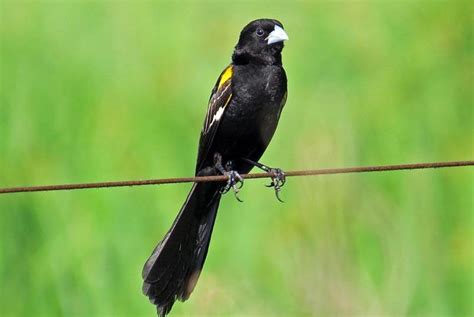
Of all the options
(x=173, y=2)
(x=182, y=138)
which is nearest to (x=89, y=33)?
(x=173, y=2)

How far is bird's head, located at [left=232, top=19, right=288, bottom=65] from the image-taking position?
21.3ft

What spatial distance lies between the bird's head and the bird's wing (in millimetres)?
160

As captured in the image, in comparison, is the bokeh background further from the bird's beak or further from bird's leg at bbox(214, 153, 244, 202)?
the bird's beak

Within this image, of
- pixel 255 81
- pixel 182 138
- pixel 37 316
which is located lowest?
pixel 37 316

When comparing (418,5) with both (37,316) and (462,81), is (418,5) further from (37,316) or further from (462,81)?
(37,316)

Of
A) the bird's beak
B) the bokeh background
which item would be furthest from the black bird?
the bokeh background

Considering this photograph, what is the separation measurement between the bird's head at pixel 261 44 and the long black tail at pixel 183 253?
0.63 m

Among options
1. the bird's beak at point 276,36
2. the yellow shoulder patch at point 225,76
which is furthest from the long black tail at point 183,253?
the bird's beak at point 276,36

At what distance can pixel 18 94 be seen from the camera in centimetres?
780

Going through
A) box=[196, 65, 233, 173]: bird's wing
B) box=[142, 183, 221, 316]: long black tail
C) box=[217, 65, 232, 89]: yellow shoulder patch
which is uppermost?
box=[217, 65, 232, 89]: yellow shoulder patch

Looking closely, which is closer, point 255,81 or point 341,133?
point 255,81

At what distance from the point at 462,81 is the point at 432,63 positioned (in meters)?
0.29

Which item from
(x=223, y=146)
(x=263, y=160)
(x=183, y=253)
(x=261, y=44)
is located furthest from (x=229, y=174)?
(x=263, y=160)

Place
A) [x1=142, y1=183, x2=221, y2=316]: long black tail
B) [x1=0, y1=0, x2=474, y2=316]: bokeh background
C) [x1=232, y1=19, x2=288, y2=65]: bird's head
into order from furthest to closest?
[x1=0, y1=0, x2=474, y2=316]: bokeh background < [x1=232, y1=19, x2=288, y2=65]: bird's head < [x1=142, y1=183, x2=221, y2=316]: long black tail
